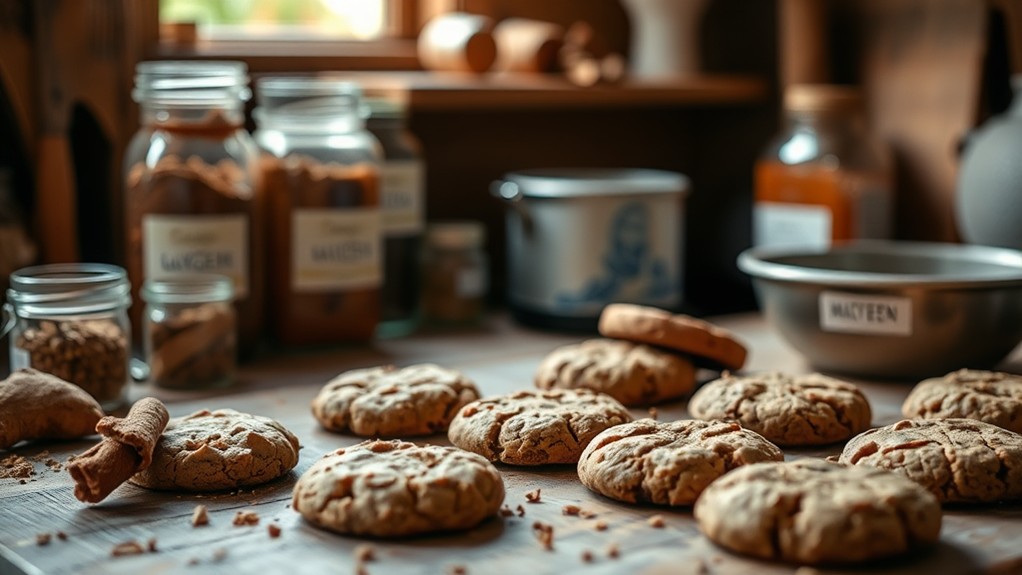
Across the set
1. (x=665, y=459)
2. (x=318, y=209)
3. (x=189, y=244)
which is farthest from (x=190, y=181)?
(x=665, y=459)

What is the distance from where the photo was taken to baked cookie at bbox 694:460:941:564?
0.85 meters

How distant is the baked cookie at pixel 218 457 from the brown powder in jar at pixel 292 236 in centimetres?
52

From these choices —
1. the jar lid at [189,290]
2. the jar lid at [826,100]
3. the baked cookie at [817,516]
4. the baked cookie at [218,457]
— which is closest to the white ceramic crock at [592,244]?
the jar lid at [826,100]

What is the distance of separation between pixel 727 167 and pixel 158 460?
1.49 metres

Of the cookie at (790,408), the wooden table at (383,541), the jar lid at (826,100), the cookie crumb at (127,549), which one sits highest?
the jar lid at (826,100)

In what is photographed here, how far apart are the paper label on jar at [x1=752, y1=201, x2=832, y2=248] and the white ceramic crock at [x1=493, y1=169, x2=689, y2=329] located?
21 cm

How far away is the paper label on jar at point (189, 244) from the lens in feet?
4.87

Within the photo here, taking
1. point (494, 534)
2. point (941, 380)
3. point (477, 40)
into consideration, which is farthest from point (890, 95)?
point (494, 534)

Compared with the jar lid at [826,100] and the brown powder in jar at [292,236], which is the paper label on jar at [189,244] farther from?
the jar lid at [826,100]


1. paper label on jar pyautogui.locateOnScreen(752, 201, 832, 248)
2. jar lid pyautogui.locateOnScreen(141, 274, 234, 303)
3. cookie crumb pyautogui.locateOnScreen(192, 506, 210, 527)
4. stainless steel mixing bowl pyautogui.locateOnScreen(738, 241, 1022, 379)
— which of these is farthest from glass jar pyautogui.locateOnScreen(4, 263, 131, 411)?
paper label on jar pyautogui.locateOnScreen(752, 201, 832, 248)

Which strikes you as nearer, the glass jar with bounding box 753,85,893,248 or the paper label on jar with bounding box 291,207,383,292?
the paper label on jar with bounding box 291,207,383,292

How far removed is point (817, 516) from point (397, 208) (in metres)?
1.05

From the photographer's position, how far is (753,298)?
2.16m

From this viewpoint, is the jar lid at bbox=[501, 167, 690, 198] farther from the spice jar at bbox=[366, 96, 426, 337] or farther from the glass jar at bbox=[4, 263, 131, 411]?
the glass jar at bbox=[4, 263, 131, 411]
